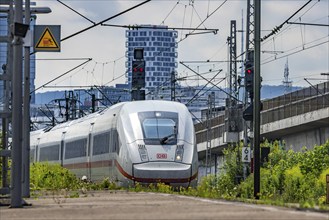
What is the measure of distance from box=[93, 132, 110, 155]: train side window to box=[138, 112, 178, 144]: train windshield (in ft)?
11.1

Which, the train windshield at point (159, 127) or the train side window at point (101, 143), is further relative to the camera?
the train side window at point (101, 143)

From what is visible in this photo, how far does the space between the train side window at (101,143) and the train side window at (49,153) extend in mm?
10068

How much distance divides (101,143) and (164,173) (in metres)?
6.39

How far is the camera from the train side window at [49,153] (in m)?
45.4

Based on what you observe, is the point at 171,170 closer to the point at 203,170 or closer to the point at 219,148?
the point at 219,148

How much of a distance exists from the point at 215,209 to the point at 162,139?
16355 millimetres

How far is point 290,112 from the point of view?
2292 inches

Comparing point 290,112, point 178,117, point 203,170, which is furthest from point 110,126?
point 203,170

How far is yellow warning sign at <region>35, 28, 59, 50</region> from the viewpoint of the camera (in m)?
23.3

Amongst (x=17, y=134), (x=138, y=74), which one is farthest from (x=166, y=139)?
(x=138, y=74)

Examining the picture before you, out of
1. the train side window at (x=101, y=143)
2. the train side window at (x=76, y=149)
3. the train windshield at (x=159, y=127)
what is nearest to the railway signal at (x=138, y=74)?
the train side window at (x=76, y=149)

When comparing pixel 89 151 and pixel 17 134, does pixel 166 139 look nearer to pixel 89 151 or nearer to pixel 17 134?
pixel 89 151

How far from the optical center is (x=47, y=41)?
922 inches

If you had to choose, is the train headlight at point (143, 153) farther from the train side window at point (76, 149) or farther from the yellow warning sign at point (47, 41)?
the train side window at point (76, 149)
